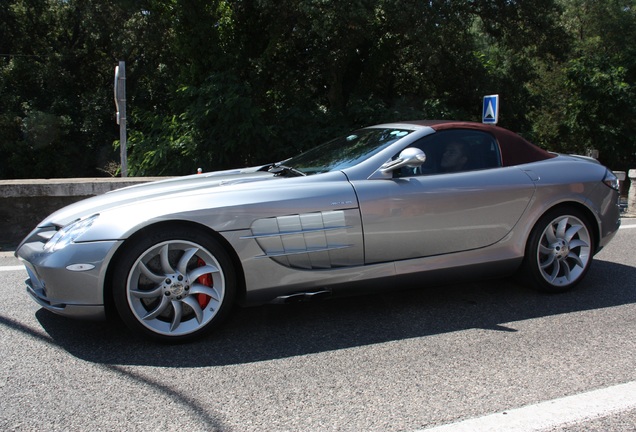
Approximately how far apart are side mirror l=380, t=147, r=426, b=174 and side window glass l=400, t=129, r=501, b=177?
0.15m

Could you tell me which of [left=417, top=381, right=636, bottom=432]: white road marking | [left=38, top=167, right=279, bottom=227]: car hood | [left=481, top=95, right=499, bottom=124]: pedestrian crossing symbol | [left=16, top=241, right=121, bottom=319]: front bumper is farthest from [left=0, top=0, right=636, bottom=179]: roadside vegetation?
[left=417, top=381, right=636, bottom=432]: white road marking

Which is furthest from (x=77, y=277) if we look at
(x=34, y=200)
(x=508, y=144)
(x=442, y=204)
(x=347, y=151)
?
(x=34, y=200)

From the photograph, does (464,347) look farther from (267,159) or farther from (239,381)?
(267,159)

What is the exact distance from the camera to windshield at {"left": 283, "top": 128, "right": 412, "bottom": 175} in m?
4.39

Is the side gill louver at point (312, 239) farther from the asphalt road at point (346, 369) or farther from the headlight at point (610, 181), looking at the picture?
the headlight at point (610, 181)

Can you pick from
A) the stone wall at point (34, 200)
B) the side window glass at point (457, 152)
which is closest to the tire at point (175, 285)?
the side window glass at point (457, 152)

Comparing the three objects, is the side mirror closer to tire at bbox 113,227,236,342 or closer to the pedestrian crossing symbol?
tire at bbox 113,227,236,342

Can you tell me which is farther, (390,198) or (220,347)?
(390,198)

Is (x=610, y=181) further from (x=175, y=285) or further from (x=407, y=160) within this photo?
(x=175, y=285)

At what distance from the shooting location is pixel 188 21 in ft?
52.9

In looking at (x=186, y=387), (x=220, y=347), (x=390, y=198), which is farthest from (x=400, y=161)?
(x=186, y=387)

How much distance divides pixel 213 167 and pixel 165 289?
1161 cm

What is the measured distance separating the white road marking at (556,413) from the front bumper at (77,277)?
6.88ft

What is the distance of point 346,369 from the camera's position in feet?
11.0
